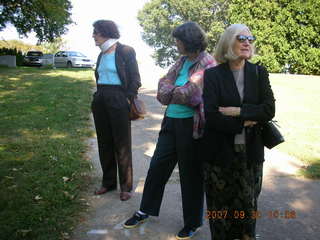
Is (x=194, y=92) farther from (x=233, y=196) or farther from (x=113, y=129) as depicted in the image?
(x=113, y=129)

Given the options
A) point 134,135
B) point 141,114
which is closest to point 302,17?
point 134,135

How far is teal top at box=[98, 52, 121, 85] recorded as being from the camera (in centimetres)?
389

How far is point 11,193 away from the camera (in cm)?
418

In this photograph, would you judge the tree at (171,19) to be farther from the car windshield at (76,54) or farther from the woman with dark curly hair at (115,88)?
the woman with dark curly hair at (115,88)

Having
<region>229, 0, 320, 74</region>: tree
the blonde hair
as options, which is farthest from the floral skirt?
<region>229, 0, 320, 74</region>: tree

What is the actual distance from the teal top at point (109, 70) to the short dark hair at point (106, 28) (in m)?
0.21

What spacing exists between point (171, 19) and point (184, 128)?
4480 cm

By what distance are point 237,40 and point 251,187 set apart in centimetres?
110

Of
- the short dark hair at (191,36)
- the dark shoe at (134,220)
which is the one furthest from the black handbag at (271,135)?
the dark shoe at (134,220)

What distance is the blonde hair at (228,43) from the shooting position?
8.57ft

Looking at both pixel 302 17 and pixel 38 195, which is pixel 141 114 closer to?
pixel 38 195

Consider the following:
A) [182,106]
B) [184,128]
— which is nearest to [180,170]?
[184,128]

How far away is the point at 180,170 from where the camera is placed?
3240mm

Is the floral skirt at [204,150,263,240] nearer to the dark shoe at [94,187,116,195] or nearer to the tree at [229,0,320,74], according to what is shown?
the dark shoe at [94,187,116,195]
